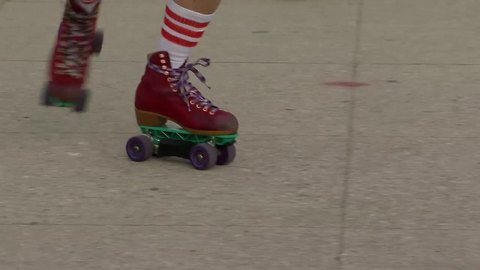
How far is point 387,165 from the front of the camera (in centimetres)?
494

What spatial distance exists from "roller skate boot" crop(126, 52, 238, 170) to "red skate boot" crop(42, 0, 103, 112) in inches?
9.7

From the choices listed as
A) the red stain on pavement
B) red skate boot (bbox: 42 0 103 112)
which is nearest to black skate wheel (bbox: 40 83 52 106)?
Result: red skate boot (bbox: 42 0 103 112)

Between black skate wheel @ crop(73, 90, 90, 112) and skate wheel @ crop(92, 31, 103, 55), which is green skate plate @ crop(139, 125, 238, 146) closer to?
black skate wheel @ crop(73, 90, 90, 112)

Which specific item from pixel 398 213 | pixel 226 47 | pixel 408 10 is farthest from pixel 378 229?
pixel 408 10

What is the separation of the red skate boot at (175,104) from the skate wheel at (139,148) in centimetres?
8

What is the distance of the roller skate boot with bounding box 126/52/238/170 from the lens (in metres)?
4.79

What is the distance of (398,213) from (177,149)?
0.97 m

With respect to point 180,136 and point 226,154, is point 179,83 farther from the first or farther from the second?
point 226,154

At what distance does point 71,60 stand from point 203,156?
25.8 inches

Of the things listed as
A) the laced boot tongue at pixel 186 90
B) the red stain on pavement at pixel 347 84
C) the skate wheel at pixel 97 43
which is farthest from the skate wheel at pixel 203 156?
the red stain on pavement at pixel 347 84

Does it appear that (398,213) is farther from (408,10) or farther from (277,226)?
(408,10)

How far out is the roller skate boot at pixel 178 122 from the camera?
15.7ft

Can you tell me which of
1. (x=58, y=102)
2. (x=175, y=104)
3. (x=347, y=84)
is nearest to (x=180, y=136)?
(x=175, y=104)

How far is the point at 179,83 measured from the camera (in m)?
4.87
